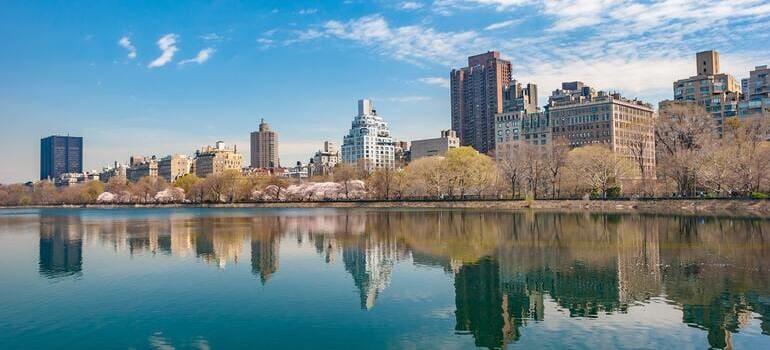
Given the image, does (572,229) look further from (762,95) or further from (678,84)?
(678,84)

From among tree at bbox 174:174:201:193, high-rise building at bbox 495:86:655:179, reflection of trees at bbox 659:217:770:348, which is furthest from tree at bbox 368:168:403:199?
reflection of trees at bbox 659:217:770:348

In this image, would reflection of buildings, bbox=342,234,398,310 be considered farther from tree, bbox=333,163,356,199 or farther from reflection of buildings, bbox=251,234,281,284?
tree, bbox=333,163,356,199

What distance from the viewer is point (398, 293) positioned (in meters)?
26.7

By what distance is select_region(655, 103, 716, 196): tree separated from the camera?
265 feet

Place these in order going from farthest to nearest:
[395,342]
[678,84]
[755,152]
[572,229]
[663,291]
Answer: [678,84] < [755,152] < [572,229] < [663,291] < [395,342]

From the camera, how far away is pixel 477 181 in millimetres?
111125

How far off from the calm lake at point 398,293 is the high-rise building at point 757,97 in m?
115

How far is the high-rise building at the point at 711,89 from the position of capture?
6029 inches

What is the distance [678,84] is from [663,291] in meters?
163

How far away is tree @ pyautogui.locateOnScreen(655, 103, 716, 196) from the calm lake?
36.0 meters

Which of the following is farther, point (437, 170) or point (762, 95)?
point (762, 95)

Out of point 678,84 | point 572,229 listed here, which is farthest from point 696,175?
point 678,84

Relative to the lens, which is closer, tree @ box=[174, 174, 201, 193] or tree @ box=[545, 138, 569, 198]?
tree @ box=[545, 138, 569, 198]

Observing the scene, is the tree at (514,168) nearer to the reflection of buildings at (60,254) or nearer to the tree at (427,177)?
the tree at (427,177)
